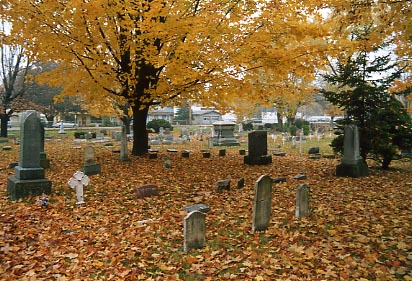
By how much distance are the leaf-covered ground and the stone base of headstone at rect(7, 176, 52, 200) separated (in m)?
0.27

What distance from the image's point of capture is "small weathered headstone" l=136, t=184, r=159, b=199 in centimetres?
805

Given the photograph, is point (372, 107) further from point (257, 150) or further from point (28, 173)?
point (28, 173)

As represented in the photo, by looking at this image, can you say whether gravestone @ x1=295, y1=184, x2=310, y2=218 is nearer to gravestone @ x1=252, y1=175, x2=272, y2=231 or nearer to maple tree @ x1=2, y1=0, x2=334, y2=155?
gravestone @ x1=252, y1=175, x2=272, y2=231

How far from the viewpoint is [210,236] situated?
5621 mm

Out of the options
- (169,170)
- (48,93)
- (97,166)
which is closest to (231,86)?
(169,170)

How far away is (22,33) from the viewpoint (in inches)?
431

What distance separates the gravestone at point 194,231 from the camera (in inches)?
199

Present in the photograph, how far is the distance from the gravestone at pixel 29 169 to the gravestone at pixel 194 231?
4.85 meters

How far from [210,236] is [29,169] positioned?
5.26m

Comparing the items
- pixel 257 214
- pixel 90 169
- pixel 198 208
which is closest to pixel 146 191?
pixel 198 208

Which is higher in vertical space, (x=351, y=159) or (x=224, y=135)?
(x=224, y=135)

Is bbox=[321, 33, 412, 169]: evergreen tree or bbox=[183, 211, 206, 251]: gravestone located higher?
bbox=[321, 33, 412, 169]: evergreen tree

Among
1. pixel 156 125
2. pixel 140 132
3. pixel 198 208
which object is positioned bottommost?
pixel 198 208

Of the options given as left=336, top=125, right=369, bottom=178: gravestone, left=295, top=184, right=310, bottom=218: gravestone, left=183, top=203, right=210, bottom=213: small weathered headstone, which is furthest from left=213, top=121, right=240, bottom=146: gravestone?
left=295, top=184, right=310, bottom=218: gravestone
